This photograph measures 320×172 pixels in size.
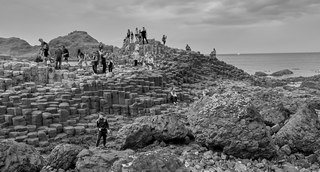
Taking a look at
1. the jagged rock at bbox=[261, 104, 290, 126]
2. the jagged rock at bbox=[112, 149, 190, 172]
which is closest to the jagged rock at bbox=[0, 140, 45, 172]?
the jagged rock at bbox=[112, 149, 190, 172]

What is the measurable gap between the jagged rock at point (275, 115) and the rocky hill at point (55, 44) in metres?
43.6

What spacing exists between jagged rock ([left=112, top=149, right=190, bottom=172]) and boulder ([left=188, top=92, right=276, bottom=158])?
103 inches

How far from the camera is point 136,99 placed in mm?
16562

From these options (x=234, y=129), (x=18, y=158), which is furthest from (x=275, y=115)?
(x=18, y=158)

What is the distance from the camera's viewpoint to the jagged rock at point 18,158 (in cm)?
719

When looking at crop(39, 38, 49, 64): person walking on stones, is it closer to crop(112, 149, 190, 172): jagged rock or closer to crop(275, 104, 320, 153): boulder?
crop(112, 149, 190, 172): jagged rock

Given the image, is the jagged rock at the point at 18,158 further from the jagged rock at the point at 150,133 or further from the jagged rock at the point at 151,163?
the jagged rock at the point at 151,163

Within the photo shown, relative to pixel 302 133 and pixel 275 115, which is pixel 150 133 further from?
pixel 275 115

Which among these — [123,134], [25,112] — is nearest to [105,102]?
[25,112]

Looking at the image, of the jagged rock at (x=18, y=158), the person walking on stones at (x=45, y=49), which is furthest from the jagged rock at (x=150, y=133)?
the person walking on stones at (x=45, y=49)

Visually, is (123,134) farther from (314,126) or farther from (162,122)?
(314,126)

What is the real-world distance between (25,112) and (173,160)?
34.3 feet

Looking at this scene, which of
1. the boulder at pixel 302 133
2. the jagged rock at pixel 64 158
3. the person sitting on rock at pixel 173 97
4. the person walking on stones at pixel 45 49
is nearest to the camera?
the jagged rock at pixel 64 158

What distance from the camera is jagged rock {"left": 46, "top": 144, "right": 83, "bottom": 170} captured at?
26.0 feet
